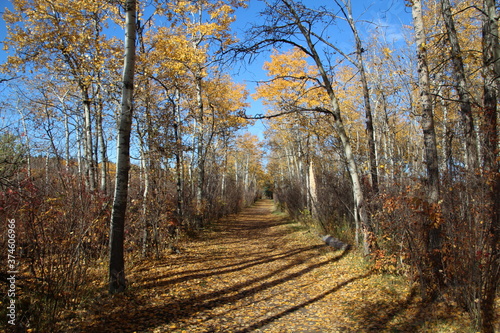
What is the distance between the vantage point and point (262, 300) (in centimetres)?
478

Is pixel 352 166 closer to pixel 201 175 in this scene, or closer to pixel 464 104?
pixel 464 104

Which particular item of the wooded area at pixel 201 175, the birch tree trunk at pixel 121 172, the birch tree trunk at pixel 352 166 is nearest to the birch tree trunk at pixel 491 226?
the wooded area at pixel 201 175

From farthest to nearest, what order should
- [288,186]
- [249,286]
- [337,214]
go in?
[288,186] < [337,214] < [249,286]

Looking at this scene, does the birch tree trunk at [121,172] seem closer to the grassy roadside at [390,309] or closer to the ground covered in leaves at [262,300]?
the ground covered in leaves at [262,300]

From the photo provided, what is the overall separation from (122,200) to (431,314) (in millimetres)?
4703

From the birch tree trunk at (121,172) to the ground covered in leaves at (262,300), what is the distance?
35cm

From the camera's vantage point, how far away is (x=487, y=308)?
3.25 metres

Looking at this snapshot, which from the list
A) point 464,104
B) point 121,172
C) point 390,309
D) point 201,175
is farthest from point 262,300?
point 201,175

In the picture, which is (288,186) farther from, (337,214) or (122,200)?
(122,200)

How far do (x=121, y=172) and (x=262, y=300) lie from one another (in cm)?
309

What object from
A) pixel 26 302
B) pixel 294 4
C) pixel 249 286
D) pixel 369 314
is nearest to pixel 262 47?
pixel 294 4

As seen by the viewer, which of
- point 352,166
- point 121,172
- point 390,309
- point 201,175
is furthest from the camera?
point 201,175

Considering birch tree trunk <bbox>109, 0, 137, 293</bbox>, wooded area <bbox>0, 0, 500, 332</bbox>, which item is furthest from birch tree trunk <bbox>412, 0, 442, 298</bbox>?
birch tree trunk <bbox>109, 0, 137, 293</bbox>

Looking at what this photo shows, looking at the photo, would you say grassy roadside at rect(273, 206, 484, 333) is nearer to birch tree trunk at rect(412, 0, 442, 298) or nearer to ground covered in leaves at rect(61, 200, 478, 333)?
ground covered in leaves at rect(61, 200, 478, 333)
